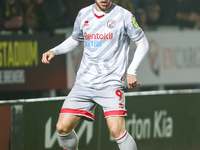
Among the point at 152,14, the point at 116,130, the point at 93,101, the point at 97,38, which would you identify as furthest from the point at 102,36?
the point at 152,14

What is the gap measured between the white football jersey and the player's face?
4 cm

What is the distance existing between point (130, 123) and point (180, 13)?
169 centimetres

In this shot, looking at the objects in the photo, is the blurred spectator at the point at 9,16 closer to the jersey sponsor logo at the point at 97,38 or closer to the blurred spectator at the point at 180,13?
the jersey sponsor logo at the point at 97,38

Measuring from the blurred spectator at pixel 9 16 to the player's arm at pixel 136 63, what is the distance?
1.65 m

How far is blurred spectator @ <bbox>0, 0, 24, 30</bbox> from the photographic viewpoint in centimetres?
519

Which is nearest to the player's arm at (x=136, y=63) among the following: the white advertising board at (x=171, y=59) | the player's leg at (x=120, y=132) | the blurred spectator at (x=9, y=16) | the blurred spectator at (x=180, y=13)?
the player's leg at (x=120, y=132)

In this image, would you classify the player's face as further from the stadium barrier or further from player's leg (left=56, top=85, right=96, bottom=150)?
the stadium barrier

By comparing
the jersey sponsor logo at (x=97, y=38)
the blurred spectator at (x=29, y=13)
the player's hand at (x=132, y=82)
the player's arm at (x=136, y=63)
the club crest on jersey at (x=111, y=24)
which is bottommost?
the player's hand at (x=132, y=82)

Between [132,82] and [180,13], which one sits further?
[180,13]

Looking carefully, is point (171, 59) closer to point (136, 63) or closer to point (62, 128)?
point (136, 63)

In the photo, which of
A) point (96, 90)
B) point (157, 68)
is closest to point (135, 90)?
point (157, 68)

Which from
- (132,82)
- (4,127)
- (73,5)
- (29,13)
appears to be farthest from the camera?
(73,5)

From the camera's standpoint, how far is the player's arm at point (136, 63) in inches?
158

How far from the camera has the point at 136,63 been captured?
163 inches
